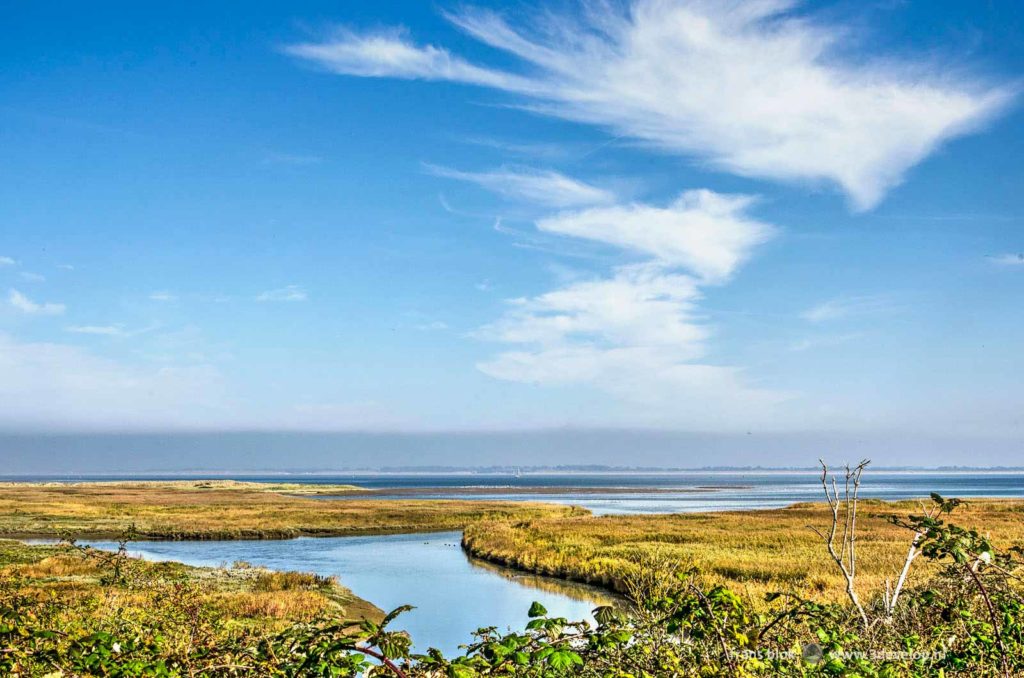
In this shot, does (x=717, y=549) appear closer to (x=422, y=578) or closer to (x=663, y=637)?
(x=422, y=578)

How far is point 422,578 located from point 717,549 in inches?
584

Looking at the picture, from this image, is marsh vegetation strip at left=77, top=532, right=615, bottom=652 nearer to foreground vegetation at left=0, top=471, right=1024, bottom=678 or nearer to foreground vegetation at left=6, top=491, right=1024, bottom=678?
foreground vegetation at left=0, top=471, right=1024, bottom=678

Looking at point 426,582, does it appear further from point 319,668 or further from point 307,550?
point 319,668

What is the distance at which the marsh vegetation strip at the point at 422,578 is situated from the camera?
81.6 ft

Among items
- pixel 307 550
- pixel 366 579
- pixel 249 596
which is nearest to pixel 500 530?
pixel 307 550

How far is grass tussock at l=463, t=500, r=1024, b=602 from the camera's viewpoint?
2786cm

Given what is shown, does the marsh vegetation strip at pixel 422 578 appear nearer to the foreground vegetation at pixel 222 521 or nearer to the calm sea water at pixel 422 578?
the calm sea water at pixel 422 578

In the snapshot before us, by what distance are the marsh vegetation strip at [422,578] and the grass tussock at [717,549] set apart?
1.62 metres

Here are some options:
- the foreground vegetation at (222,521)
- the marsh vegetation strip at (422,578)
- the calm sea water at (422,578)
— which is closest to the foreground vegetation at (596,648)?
the calm sea water at (422,578)

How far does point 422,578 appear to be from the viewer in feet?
113

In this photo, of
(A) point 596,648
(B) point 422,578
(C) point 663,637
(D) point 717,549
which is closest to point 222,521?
(B) point 422,578

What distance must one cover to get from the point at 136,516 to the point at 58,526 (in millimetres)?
9812

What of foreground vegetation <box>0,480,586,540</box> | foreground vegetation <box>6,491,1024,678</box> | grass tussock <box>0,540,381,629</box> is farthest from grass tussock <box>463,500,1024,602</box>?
foreground vegetation <box>6,491,1024,678</box>

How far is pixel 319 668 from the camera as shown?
3.60 metres
